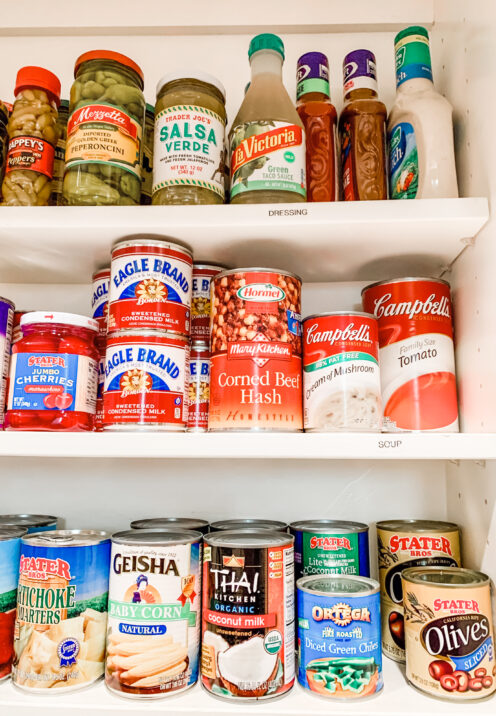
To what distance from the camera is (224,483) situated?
1.05 m

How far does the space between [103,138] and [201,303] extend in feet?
0.99

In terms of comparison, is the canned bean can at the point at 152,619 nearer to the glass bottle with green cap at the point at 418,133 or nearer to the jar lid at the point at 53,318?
the jar lid at the point at 53,318

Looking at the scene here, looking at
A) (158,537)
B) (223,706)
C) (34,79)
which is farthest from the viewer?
(34,79)

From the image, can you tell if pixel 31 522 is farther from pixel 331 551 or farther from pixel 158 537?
pixel 331 551

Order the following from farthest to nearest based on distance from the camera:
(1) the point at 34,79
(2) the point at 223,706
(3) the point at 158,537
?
(1) the point at 34,79 → (3) the point at 158,537 → (2) the point at 223,706

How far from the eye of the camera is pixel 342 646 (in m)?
0.73

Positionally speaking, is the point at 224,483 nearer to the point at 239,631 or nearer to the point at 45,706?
the point at 239,631

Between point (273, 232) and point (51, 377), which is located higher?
point (273, 232)

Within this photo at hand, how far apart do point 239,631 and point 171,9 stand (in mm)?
1257

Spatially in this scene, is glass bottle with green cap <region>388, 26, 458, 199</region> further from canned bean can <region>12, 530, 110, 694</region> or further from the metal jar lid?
canned bean can <region>12, 530, 110, 694</region>

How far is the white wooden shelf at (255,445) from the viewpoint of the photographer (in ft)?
2.43

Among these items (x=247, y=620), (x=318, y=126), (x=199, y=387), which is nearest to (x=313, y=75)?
(x=318, y=126)

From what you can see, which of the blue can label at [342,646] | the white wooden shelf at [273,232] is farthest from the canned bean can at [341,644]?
the white wooden shelf at [273,232]

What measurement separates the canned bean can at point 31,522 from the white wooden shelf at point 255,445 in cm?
22
